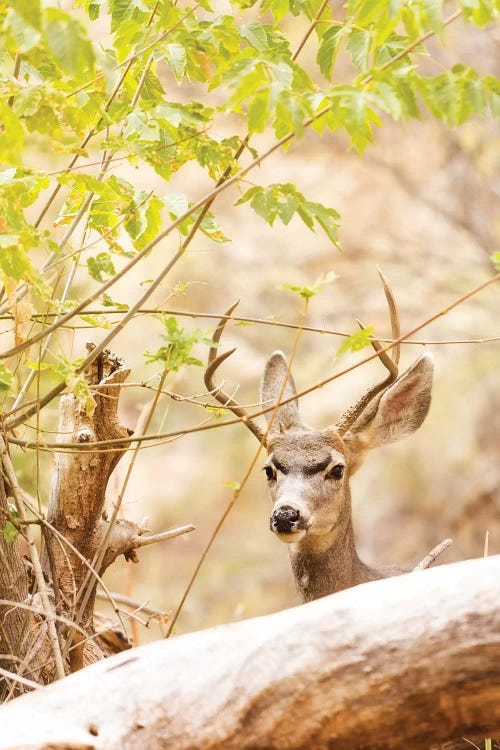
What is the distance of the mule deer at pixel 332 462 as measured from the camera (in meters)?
4.39

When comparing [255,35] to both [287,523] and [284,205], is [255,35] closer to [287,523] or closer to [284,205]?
[284,205]

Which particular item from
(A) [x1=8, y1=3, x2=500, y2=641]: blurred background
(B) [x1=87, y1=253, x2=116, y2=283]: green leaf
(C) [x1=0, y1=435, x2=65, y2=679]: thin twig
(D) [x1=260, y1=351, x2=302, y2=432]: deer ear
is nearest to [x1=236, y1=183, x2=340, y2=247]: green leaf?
(B) [x1=87, y1=253, x2=116, y2=283]: green leaf

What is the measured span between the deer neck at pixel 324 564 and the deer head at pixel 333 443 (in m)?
0.04

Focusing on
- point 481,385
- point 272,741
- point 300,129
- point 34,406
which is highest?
point 300,129

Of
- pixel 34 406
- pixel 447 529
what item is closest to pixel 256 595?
pixel 447 529

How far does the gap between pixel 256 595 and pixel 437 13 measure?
1025 centimetres

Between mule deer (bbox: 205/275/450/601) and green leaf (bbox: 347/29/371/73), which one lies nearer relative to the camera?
green leaf (bbox: 347/29/371/73)

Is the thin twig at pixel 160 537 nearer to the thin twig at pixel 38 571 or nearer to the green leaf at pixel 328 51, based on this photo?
the thin twig at pixel 38 571

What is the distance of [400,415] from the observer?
4766mm

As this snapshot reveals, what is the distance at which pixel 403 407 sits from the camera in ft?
15.6

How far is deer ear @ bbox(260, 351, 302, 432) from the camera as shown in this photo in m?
4.89

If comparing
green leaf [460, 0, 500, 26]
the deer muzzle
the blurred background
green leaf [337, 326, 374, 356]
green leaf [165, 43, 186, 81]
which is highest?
green leaf [165, 43, 186, 81]

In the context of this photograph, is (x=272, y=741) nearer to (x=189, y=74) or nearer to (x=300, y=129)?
(x=300, y=129)

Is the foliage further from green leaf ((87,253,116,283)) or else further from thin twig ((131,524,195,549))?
thin twig ((131,524,195,549))
